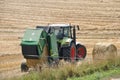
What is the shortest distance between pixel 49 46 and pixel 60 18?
62.9 ft

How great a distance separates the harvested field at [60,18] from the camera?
1005 inches

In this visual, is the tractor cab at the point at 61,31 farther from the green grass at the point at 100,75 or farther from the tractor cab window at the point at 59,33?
the green grass at the point at 100,75

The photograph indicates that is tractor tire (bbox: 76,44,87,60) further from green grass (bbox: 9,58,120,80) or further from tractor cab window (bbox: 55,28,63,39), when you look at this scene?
green grass (bbox: 9,58,120,80)

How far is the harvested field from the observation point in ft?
83.7

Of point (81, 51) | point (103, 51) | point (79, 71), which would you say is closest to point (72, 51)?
point (81, 51)

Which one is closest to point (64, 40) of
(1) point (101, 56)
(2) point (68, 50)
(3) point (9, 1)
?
(2) point (68, 50)

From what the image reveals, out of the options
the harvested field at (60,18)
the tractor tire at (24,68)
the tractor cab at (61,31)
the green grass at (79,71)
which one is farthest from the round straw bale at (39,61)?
the harvested field at (60,18)

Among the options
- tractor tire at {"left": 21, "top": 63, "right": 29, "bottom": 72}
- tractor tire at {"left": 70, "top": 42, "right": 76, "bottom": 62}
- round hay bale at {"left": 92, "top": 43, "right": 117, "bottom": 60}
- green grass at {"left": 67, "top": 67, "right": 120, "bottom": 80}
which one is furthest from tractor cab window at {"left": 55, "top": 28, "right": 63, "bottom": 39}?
green grass at {"left": 67, "top": 67, "right": 120, "bottom": 80}

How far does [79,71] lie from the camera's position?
48.4 ft

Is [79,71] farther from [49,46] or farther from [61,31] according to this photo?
[61,31]

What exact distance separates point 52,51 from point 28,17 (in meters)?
21.0

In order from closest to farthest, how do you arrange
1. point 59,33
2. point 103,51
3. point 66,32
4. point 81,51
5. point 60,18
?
1. point 103,51
2. point 59,33
3. point 66,32
4. point 81,51
5. point 60,18

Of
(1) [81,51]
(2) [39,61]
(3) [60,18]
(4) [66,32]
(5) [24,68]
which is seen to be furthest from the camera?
(3) [60,18]

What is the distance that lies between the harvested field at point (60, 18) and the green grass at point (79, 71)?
431 cm
